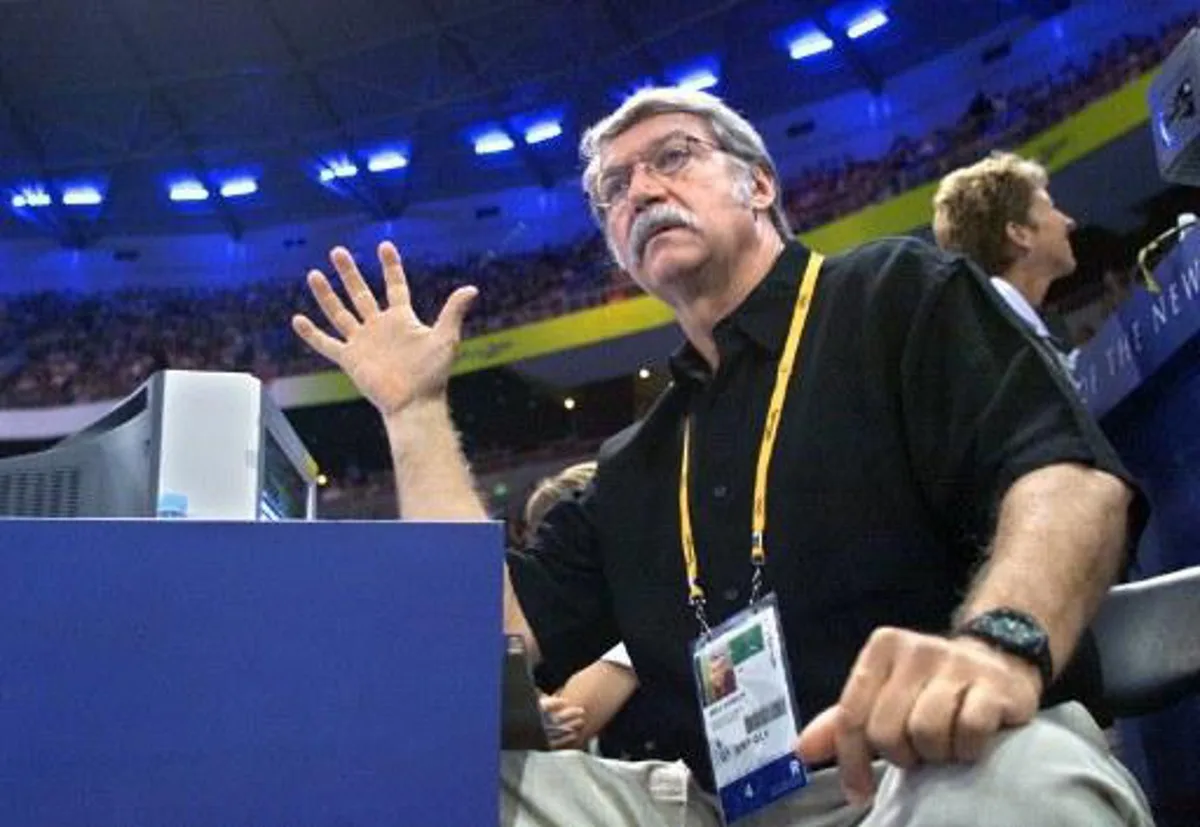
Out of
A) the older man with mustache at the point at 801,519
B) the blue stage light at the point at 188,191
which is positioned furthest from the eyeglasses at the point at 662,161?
the blue stage light at the point at 188,191

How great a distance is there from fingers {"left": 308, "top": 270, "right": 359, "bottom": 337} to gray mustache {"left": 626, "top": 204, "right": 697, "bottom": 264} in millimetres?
290

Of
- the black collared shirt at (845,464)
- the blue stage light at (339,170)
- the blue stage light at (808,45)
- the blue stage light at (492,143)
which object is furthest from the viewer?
the blue stage light at (339,170)

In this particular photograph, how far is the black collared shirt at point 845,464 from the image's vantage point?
0.92 meters

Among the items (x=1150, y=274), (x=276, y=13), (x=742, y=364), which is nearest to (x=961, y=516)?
(x=742, y=364)

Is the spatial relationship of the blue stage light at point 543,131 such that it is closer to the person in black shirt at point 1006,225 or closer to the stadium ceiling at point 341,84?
the stadium ceiling at point 341,84

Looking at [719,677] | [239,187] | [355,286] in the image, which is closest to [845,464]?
[719,677]

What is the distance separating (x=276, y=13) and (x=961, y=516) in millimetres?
12001

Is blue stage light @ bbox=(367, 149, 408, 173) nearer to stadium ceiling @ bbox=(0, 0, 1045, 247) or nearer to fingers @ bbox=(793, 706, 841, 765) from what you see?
stadium ceiling @ bbox=(0, 0, 1045, 247)

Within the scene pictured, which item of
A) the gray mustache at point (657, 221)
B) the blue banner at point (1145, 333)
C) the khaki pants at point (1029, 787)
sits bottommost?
the khaki pants at point (1029, 787)

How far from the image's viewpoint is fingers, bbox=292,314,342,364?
1.33 m

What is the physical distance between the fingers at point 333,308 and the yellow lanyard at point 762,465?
1.20ft

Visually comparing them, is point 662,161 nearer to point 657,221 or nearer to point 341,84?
point 657,221

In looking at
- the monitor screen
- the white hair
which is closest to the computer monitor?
the monitor screen

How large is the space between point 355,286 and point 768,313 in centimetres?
45
